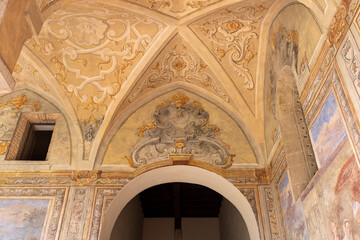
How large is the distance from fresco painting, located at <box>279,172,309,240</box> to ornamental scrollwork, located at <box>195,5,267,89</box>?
2.61m

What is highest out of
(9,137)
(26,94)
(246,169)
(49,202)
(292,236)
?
(26,94)

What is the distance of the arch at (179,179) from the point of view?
7625mm

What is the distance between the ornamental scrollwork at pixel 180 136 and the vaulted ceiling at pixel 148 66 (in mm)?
144

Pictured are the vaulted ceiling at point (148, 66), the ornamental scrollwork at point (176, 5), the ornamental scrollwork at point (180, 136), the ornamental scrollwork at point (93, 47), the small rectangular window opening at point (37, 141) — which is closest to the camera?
the ornamental scrollwork at point (176, 5)

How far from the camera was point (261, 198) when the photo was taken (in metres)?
7.60

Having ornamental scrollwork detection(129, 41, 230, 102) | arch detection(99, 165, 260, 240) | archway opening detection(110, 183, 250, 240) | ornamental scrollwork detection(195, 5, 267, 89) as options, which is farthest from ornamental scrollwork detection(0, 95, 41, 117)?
archway opening detection(110, 183, 250, 240)

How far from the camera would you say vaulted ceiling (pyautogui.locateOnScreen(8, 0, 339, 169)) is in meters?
7.55

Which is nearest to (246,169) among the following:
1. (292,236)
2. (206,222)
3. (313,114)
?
(292,236)

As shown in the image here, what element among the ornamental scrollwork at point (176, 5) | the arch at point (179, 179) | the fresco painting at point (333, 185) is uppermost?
the ornamental scrollwork at point (176, 5)

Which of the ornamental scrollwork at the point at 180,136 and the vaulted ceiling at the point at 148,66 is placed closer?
the vaulted ceiling at the point at 148,66

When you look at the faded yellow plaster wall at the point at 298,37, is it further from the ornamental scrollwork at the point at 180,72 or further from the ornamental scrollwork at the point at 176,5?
the ornamental scrollwork at the point at 176,5

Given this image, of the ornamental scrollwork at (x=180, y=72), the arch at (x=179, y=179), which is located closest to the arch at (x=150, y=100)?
the ornamental scrollwork at (x=180, y=72)

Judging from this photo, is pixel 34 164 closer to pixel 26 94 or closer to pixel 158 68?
pixel 26 94

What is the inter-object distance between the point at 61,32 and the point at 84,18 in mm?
697
